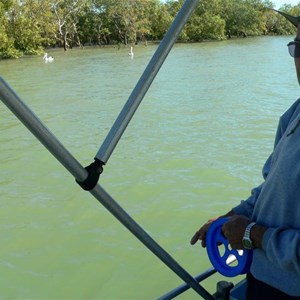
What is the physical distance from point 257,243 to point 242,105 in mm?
11384

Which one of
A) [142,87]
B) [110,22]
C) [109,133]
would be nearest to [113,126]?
[109,133]

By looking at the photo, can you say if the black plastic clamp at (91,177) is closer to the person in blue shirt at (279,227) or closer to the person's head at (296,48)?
the person in blue shirt at (279,227)

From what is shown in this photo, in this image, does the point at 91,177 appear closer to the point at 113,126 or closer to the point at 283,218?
the point at 113,126

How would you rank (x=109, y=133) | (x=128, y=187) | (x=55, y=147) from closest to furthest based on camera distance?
(x=55, y=147) < (x=109, y=133) < (x=128, y=187)

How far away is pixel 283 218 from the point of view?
1.22 metres

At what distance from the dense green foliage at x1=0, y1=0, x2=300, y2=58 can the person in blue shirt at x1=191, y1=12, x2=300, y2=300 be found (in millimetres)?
36971

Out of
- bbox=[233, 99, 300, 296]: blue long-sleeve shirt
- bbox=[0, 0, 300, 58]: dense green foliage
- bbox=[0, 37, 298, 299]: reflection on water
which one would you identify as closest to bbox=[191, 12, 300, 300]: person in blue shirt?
bbox=[233, 99, 300, 296]: blue long-sleeve shirt

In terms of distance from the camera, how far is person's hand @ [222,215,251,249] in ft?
4.28

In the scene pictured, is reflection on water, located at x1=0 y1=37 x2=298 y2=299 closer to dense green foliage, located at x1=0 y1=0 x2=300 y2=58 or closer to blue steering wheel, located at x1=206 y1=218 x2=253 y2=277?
blue steering wheel, located at x1=206 y1=218 x2=253 y2=277

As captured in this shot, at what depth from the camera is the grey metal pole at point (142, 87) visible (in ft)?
3.90

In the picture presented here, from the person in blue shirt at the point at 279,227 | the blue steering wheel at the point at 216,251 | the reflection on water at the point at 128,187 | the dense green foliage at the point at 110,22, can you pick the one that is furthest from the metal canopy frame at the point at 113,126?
the dense green foliage at the point at 110,22

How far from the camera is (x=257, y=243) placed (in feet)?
4.14

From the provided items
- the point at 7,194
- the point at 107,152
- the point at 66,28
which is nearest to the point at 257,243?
the point at 107,152

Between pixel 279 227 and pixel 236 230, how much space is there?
14 centimetres
